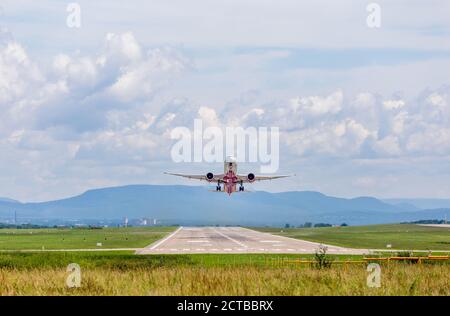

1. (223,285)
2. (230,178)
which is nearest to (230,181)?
(230,178)

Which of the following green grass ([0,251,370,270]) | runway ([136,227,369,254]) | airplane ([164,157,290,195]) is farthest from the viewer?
airplane ([164,157,290,195])

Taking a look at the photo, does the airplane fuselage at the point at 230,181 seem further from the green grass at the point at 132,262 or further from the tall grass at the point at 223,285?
the tall grass at the point at 223,285

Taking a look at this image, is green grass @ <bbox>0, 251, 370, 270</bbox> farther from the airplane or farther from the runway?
the airplane

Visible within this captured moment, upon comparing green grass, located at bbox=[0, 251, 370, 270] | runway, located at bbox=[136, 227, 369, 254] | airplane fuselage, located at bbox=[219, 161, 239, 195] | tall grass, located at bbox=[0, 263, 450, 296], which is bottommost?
runway, located at bbox=[136, 227, 369, 254]

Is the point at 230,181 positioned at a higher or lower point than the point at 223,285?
higher

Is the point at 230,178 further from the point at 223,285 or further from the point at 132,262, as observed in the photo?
the point at 223,285

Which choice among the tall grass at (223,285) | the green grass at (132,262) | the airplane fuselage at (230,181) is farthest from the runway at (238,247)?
the tall grass at (223,285)

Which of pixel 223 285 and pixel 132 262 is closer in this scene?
pixel 223 285

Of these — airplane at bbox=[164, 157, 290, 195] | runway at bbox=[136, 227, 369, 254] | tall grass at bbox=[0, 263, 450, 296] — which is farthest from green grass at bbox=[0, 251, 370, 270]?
airplane at bbox=[164, 157, 290, 195]
